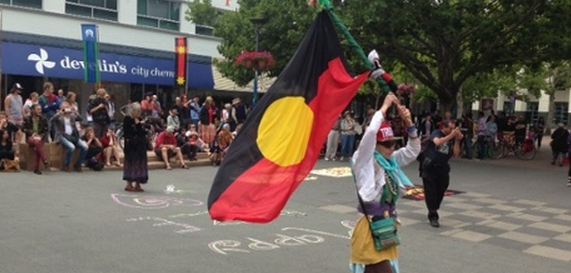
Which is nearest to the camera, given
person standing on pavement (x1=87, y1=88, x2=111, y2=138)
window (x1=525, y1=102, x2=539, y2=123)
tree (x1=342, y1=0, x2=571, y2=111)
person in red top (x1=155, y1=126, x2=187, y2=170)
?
person standing on pavement (x1=87, y1=88, x2=111, y2=138)

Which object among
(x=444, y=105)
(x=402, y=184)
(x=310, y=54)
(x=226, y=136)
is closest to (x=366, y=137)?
(x=402, y=184)

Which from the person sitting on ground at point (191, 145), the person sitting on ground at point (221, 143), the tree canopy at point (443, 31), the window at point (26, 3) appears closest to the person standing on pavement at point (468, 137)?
the tree canopy at point (443, 31)

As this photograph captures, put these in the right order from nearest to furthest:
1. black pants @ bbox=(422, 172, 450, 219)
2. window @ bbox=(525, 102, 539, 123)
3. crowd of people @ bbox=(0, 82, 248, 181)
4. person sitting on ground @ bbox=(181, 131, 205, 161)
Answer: black pants @ bbox=(422, 172, 450, 219)
crowd of people @ bbox=(0, 82, 248, 181)
person sitting on ground @ bbox=(181, 131, 205, 161)
window @ bbox=(525, 102, 539, 123)

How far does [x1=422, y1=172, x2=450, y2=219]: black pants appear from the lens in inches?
414

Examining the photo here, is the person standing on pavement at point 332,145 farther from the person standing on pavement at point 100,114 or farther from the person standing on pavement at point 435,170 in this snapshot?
the person standing on pavement at point 435,170

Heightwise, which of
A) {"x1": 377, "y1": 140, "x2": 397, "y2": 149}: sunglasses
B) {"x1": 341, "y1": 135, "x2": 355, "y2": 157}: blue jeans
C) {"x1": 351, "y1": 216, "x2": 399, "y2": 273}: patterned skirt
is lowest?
{"x1": 341, "y1": 135, "x2": 355, "y2": 157}: blue jeans

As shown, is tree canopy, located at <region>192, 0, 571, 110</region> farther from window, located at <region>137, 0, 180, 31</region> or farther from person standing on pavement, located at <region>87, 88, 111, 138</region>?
window, located at <region>137, 0, 180, 31</region>

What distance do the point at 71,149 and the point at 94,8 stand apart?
1637 cm

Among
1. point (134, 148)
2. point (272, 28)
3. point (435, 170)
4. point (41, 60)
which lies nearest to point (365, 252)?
point (435, 170)

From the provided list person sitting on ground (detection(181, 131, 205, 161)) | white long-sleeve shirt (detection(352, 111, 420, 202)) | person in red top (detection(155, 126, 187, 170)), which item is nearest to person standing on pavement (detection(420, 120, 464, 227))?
white long-sleeve shirt (detection(352, 111, 420, 202))

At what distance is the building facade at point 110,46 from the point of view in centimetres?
2627

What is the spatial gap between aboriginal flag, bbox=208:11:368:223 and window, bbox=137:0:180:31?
2800cm

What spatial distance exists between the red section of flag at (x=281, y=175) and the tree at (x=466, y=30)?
15.5 meters

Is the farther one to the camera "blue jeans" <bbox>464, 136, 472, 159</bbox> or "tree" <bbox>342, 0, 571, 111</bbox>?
"blue jeans" <bbox>464, 136, 472, 159</bbox>
